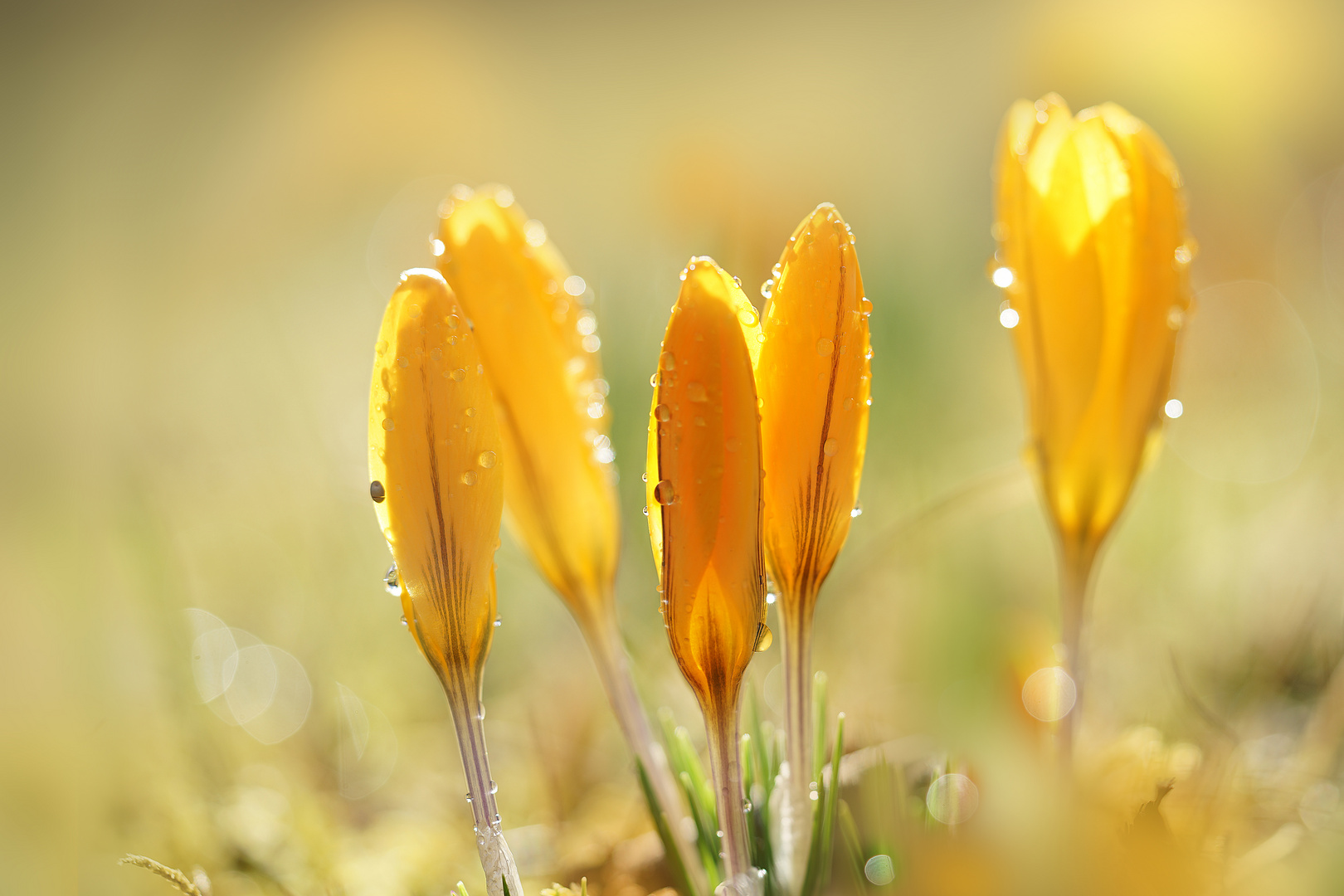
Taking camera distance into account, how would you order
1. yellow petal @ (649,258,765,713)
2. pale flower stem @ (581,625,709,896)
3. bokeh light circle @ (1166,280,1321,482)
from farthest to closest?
bokeh light circle @ (1166,280,1321,482) → pale flower stem @ (581,625,709,896) → yellow petal @ (649,258,765,713)

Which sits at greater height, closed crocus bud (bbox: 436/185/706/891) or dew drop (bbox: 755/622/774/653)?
closed crocus bud (bbox: 436/185/706/891)

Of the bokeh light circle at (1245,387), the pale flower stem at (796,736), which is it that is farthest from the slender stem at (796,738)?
the bokeh light circle at (1245,387)

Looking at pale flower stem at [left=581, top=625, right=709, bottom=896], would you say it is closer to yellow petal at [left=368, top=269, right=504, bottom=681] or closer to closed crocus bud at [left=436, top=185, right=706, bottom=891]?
closed crocus bud at [left=436, top=185, right=706, bottom=891]

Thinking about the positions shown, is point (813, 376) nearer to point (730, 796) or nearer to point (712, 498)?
point (712, 498)

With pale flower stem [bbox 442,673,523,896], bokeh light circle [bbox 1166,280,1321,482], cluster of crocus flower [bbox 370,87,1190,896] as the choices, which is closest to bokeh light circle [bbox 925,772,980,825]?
cluster of crocus flower [bbox 370,87,1190,896]

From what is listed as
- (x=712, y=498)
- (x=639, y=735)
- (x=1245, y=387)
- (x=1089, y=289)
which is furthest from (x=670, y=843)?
(x=1245, y=387)

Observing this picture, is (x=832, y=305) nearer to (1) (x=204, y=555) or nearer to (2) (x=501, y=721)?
(2) (x=501, y=721)

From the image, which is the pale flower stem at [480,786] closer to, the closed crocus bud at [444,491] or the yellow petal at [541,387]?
the closed crocus bud at [444,491]

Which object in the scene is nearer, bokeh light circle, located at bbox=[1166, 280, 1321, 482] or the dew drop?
the dew drop

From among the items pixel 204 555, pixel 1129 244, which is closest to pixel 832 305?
pixel 1129 244
